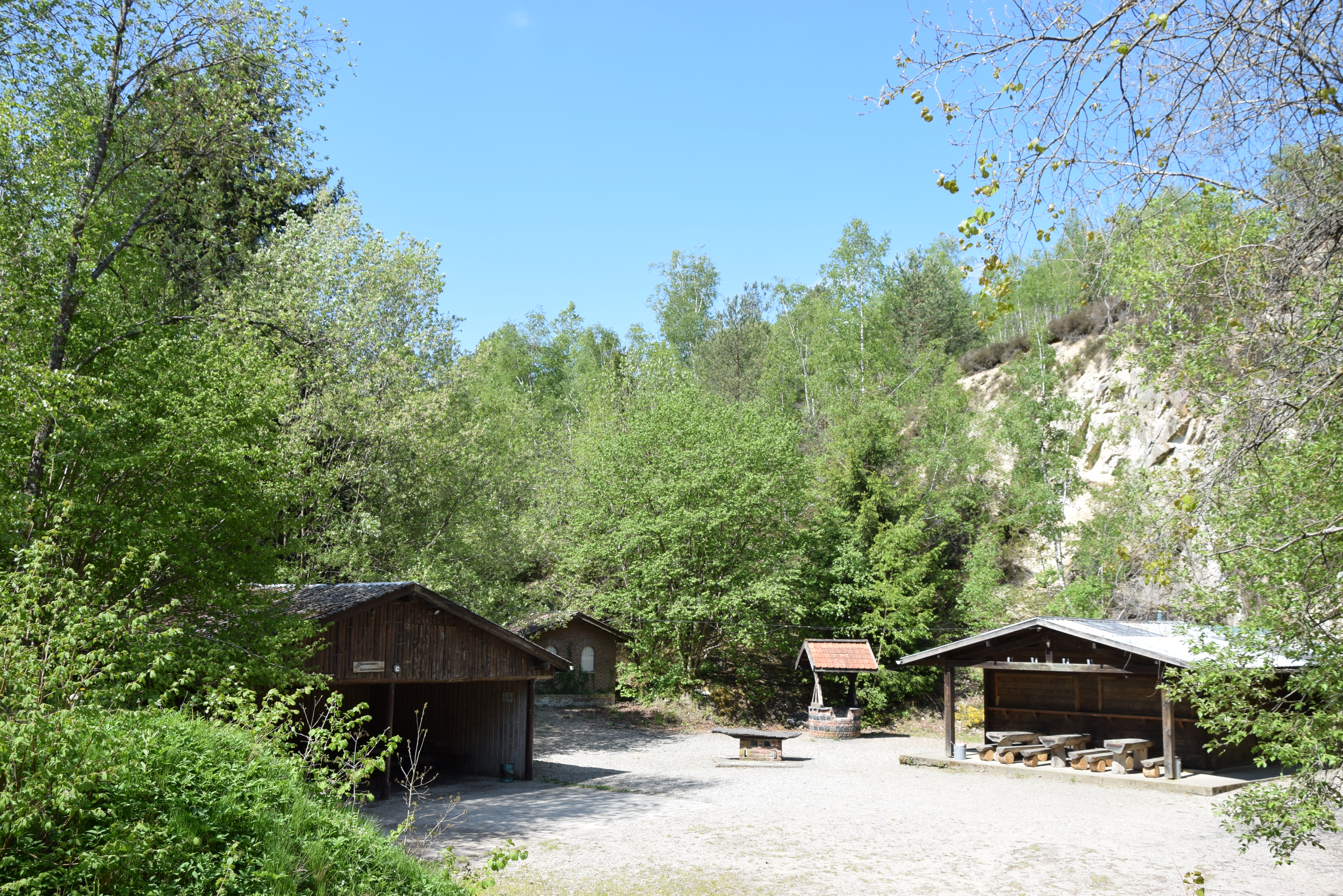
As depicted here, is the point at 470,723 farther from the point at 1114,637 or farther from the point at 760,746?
the point at 1114,637

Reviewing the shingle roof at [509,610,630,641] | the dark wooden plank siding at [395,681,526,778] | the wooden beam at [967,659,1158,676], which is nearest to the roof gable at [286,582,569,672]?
the dark wooden plank siding at [395,681,526,778]

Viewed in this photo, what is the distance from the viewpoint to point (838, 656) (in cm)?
2717

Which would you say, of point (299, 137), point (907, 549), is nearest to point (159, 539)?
point (299, 137)

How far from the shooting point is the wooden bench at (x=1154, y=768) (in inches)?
728

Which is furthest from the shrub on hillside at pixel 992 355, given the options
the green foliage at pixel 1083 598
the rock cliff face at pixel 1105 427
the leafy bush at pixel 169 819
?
the leafy bush at pixel 169 819

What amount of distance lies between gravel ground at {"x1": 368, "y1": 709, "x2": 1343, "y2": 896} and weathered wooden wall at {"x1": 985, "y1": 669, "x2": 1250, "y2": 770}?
299 cm

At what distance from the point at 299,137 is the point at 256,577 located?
247 inches

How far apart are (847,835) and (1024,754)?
363 inches

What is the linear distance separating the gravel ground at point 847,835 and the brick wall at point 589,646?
11.7 m

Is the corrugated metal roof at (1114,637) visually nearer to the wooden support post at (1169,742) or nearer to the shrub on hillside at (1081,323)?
the wooden support post at (1169,742)

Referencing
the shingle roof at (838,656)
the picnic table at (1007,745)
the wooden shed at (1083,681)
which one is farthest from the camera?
the shingle roof at (838,656)

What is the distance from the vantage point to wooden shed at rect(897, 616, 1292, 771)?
1877cm

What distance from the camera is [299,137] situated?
1332 cm

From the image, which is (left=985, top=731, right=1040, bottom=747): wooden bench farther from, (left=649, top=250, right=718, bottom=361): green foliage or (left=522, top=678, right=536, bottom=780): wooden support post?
(left=649, top=250, right=718, bottom=361): green foliage
